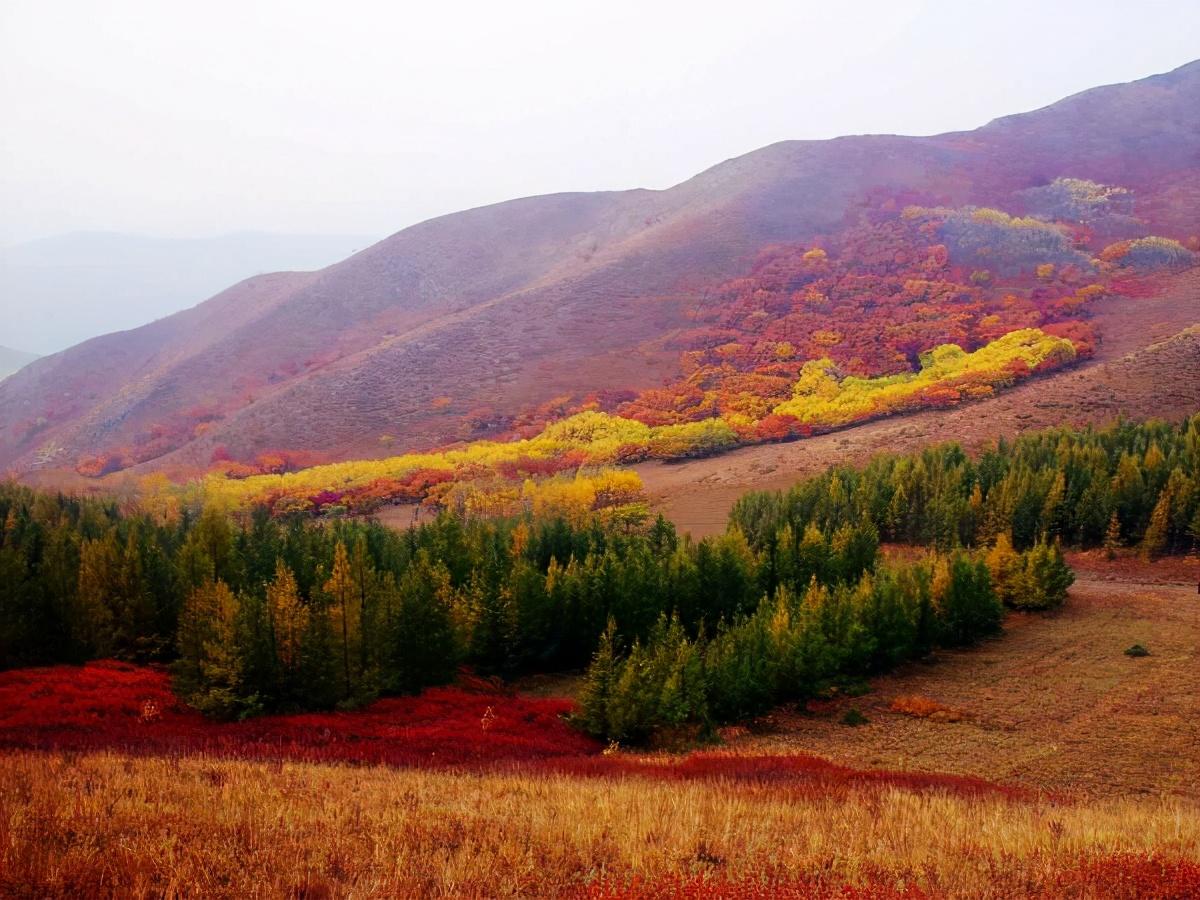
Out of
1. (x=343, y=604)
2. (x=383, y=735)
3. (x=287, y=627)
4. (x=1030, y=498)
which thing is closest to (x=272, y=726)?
(x=383, y=735)

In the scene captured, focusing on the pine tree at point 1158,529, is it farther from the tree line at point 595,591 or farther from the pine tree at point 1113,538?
the pine tree at point 1113,538

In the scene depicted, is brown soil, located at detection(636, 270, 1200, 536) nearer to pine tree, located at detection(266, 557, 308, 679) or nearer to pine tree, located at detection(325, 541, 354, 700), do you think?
pine tree, located at detection(325, 541, 354, 700)

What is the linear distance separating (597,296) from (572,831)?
13649 cm

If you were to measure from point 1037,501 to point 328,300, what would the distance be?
442 feet

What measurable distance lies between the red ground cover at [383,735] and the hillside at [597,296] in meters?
82.7

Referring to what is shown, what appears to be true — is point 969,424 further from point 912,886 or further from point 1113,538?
point 912,886

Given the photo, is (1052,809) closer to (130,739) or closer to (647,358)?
(130,739)

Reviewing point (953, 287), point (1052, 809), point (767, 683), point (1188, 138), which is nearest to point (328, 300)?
point (953, 287)

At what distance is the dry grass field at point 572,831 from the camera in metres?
8.43

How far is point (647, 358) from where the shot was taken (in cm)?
13075

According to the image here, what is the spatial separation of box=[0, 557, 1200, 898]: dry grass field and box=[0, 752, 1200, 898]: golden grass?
0.12 feet

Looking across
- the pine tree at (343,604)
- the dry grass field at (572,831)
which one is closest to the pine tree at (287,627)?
the pine tree at (343,604)

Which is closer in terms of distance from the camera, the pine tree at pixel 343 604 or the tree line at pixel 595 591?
the tree line at pixel 595 591

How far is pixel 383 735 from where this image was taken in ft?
81.6
